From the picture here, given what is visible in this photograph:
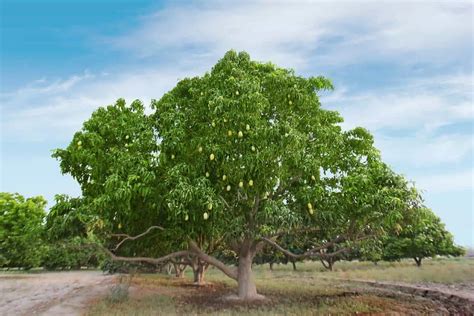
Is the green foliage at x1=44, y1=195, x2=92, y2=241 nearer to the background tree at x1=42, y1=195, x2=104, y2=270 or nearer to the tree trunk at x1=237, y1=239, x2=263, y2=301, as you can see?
the background tree at x1=42, y1=195, x2=104, y2=270

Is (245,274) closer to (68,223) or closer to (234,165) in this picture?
(234,165)

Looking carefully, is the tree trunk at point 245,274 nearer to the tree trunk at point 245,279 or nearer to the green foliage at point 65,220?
the tree trunk at point 245,279

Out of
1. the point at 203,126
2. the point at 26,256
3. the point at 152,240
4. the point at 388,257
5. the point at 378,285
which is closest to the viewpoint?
the point at 203,126

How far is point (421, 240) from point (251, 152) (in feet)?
153

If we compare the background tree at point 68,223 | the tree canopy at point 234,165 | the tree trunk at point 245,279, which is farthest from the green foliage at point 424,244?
the background tree at point 68,223

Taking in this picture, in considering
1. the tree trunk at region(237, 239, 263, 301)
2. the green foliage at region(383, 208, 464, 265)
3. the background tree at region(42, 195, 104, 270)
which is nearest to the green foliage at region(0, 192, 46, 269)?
the background tree at region(42, 195, 104, 270)

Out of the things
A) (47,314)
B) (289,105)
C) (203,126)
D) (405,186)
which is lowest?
(47,314)

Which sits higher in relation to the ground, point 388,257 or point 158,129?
point 158,129

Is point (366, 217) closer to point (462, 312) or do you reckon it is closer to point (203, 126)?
point (462, 312)

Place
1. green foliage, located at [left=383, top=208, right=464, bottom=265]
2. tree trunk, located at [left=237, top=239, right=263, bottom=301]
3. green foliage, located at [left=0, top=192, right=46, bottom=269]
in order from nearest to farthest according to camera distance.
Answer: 1. tree trunk, located at [left=237, top=239, right=263, bottom=301]
2. green foliage, located at [left=0, top=192, right=46, bottom=269]
3. green foliage, located at [left=383, top=208, right=464, bottom=265]

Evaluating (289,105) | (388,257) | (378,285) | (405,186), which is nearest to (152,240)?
(289,105)

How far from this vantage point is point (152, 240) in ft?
76.6

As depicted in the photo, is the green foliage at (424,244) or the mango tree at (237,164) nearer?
the mango tree at (237,164)

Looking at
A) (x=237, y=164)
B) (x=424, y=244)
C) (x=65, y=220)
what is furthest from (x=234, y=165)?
(x=424, y=244)
